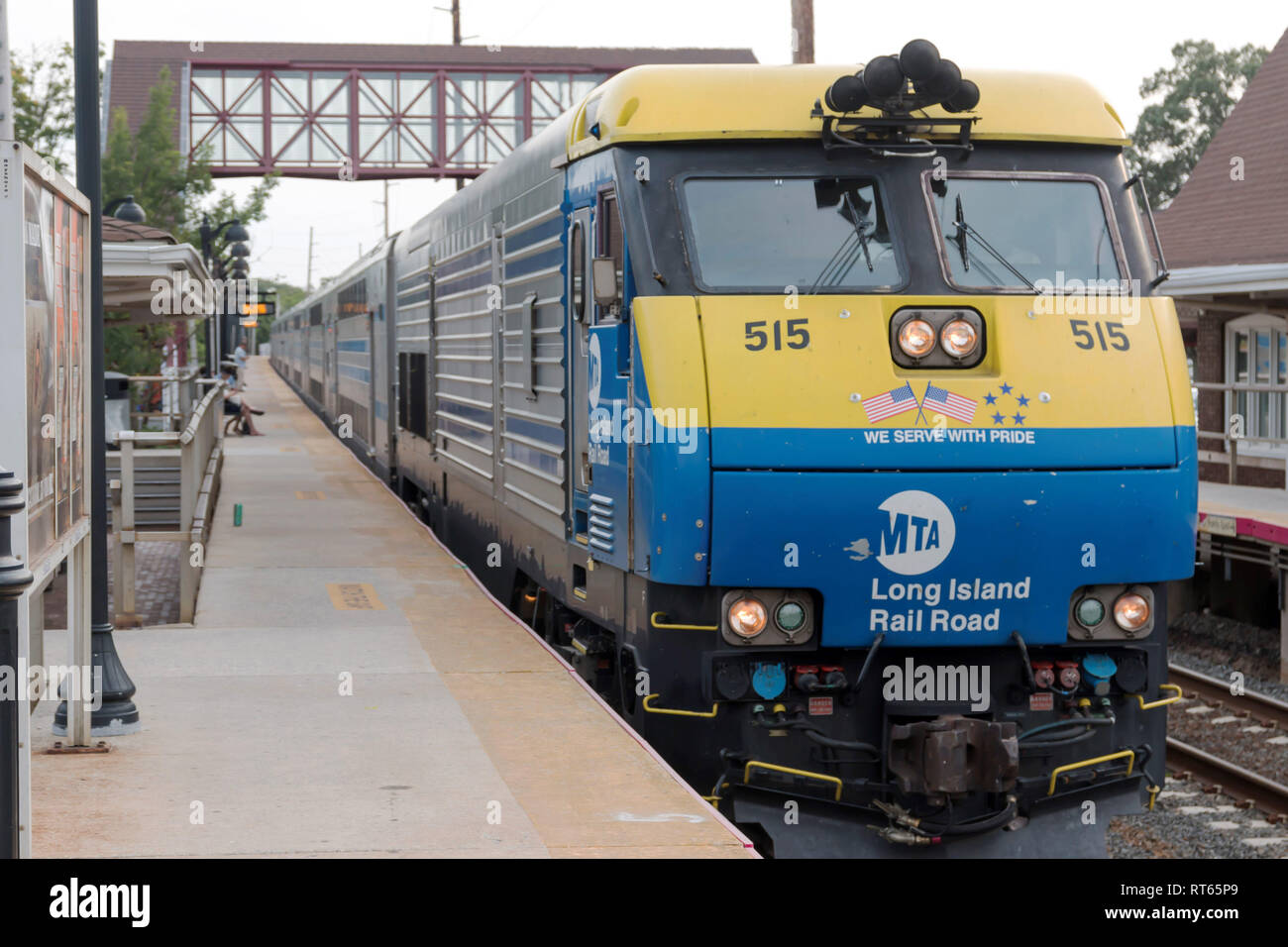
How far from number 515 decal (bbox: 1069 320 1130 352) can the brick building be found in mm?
15097

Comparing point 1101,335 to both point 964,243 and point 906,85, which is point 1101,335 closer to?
point 964,243

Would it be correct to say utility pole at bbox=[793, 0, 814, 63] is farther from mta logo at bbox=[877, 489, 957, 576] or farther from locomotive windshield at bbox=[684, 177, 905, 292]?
mta logo at bbox=[877, 489, 957, 576]

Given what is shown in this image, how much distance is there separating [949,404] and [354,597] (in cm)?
621

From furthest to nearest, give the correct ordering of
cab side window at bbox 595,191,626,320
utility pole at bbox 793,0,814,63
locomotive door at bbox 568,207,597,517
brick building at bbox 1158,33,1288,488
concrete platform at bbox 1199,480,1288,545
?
brick building at bbox 1158,33,1288,488
utility pole at bbox 793,0,814,63
concrete platform at bbox 1199,480,1288,545
locomotive door at bbox 568,207,597,517
cab side window at bbox 595,191,626,320

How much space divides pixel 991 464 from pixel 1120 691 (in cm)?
131

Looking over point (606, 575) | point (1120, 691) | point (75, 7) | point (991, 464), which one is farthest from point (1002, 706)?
point (75, 7)

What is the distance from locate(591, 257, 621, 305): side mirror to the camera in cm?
714

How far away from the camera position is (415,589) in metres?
12.2

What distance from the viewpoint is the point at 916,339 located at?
696 cm

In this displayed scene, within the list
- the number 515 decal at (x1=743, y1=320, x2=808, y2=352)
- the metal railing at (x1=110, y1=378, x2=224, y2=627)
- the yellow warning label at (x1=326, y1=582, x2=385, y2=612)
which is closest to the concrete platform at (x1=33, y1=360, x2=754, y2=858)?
the yellow warning label at (x1=326, y1=582, x2=385, y2=612)


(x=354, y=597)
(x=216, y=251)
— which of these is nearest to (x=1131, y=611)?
(x=354, y=597)

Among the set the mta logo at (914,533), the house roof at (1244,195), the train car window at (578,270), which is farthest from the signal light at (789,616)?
the house roof at (1244,195)

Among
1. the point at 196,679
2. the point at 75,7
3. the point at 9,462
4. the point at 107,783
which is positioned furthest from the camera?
the point at 196,679
